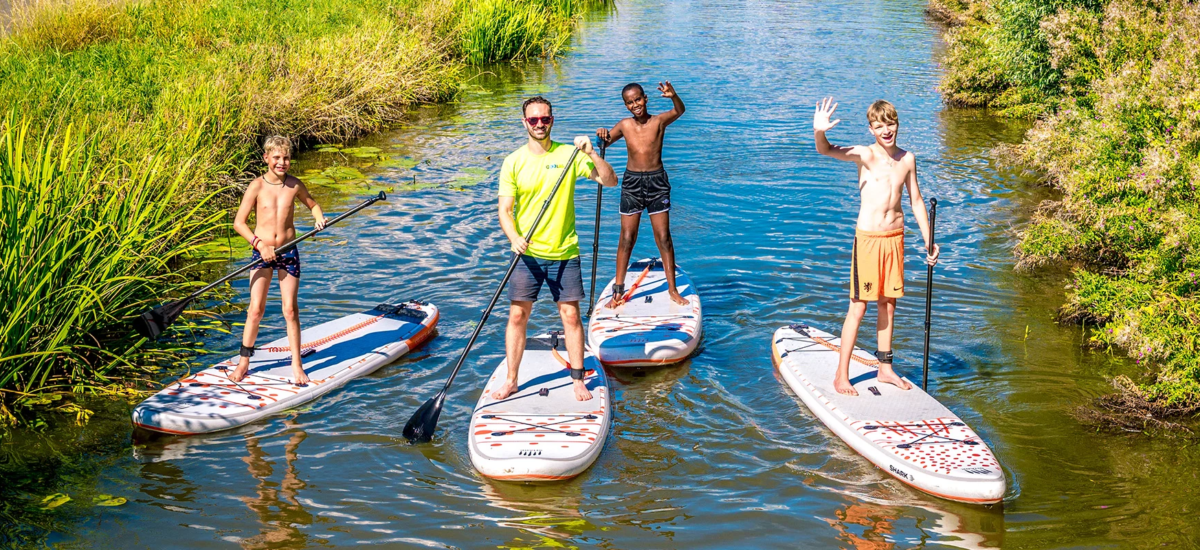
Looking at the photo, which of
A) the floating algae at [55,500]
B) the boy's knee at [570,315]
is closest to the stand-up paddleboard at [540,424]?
the boy's knee at [570,315]

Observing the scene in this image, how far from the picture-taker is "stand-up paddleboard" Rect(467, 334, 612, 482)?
6.88 meters

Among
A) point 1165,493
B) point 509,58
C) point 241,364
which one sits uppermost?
point 509,58

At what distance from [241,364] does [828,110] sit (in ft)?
15.2

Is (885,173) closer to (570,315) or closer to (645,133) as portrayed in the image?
(570,315)

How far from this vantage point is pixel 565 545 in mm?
6234

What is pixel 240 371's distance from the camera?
316 inches

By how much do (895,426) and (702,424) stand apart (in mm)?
1411

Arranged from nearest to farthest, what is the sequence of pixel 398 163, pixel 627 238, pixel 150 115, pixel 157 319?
pixel 157 319 → pixel 627 238 → pixel 150 115 → pixel 398 163

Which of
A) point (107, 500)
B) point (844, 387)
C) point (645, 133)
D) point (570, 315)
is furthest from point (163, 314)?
point (844, 387)

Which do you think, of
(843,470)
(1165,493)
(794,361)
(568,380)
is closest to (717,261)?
(794,361)

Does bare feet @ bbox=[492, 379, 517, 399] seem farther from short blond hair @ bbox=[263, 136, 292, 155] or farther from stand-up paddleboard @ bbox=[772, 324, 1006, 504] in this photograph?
short blond hair @ bbox=[263, 136, 292, 155]

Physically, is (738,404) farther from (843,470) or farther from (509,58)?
(509,58)

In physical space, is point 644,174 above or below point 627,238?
above

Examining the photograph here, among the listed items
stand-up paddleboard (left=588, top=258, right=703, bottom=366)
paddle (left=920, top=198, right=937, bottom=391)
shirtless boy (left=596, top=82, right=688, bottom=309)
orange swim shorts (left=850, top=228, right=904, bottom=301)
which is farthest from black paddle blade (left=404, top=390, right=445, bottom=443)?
paddle (left=920, top=198, right=937, bottom=391)
